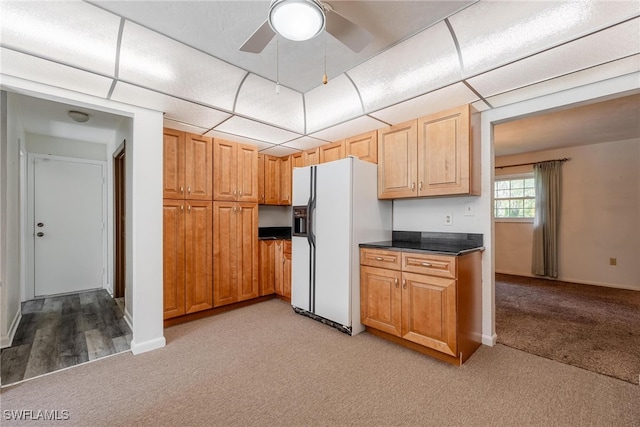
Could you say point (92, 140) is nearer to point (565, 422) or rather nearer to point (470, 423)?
point (470, 423)

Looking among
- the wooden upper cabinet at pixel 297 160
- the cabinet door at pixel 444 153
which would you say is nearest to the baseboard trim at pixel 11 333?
the wooden upper cabinet at pixel 297 160

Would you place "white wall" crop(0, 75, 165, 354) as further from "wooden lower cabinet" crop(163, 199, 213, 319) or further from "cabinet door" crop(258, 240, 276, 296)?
"cabinet door" crop(258, 240, 276, 296)

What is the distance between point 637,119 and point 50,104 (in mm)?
7240

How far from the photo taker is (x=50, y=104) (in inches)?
118

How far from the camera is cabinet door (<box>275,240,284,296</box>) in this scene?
3.93 metres

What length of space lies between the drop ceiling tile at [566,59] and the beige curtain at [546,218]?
Answer: 407 centimetres

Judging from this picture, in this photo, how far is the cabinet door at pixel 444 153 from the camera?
8.11ft

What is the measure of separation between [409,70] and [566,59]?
3.40 feet

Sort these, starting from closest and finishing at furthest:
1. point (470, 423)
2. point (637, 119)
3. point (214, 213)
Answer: point (470, 423) → point (214, 213) → point (637, 119)

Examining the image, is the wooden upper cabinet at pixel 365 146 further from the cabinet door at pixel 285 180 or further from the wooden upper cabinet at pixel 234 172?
the wooden upper cabinet at pixel 234 172

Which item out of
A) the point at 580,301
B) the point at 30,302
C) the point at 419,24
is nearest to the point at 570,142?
the point at 580,301

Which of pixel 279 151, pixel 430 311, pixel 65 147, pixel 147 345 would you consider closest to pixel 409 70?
pixel 430 311

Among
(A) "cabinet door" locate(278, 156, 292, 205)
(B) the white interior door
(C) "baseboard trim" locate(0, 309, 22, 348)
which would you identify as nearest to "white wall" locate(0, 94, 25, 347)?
(C) "baseboard trim" locate(0, 309, 22, 348)

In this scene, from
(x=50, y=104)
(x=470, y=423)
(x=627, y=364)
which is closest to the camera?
(x=470, y=423)
